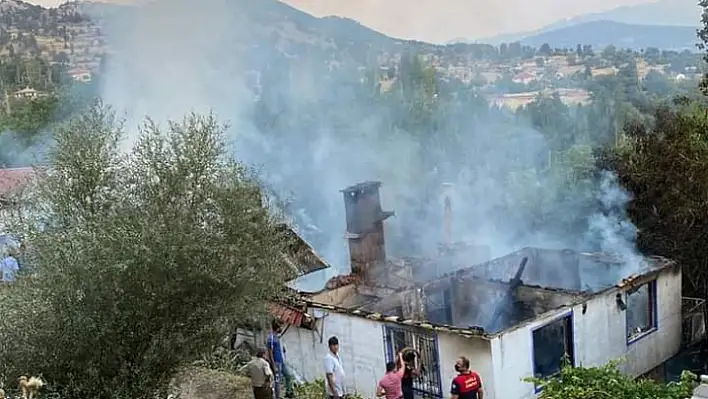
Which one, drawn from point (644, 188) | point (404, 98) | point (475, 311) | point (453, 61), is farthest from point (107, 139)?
point (453, 61)

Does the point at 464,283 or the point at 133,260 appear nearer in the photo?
the point at 133,260

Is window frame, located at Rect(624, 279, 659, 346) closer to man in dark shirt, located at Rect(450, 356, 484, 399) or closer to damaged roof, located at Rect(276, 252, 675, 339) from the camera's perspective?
damaged roof, located at Rect(276, 252, 675, 339)

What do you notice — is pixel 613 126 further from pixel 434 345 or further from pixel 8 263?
pixel 8 263

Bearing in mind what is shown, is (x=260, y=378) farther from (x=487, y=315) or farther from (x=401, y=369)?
(x=487, y=315)

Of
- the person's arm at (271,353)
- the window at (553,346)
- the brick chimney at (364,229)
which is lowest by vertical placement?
the window at (553,346)

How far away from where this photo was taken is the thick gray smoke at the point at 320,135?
23422 mm

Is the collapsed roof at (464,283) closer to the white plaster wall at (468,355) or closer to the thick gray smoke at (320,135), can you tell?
the white plaster wall at (468,355)

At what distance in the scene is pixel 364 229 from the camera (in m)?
15.1

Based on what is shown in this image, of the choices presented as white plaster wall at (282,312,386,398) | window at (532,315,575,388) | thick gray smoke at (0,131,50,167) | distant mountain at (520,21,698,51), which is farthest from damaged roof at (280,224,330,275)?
distant mountain at (520,21,698,51)

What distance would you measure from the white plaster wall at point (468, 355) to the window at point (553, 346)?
4.53ft

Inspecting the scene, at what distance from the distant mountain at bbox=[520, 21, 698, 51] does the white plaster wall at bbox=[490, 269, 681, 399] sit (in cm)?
2061

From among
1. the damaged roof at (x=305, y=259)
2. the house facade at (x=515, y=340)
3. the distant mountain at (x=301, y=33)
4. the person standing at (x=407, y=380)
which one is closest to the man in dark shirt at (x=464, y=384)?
the person standing at (x=407, y=380)

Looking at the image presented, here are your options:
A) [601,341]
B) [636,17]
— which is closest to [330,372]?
[601,341]

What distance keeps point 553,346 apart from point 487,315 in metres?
2.08
